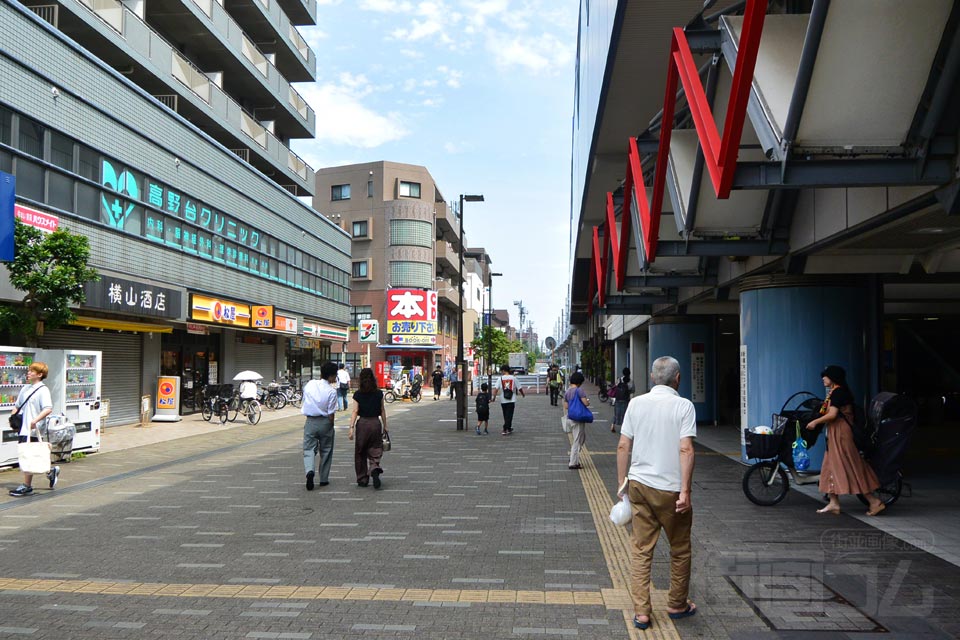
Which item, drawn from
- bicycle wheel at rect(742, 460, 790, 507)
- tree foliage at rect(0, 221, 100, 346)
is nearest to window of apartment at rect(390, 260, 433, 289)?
tree foliage at rect(0, 221, 100, 346)

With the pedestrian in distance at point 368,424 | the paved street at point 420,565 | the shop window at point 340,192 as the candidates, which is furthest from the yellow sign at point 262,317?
the shop window at point 340,192

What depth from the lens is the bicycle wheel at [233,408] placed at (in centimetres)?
2219

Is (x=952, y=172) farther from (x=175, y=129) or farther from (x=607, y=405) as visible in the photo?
(x=607, y=405)

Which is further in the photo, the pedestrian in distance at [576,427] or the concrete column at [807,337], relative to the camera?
the pedestrian in distance at [576,427]

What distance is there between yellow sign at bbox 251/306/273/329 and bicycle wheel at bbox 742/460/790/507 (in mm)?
20985

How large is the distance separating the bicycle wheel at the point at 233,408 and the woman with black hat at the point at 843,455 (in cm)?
1754

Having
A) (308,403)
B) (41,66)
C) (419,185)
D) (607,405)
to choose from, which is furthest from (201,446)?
(419,185)

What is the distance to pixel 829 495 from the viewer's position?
853cm

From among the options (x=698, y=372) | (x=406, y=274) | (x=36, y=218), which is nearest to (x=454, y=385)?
(x=698, y=372)

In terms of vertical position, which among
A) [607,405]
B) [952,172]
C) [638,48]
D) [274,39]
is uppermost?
[274,39]

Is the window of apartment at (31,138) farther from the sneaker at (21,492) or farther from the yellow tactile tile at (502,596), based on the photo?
the yellow tactile tile at (502,596)

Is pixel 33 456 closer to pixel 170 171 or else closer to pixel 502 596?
pixel 502 596

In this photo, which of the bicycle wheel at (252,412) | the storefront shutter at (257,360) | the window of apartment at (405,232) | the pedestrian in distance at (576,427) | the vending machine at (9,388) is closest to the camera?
the vending machine at (9,388)

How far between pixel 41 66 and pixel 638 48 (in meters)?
11.9
